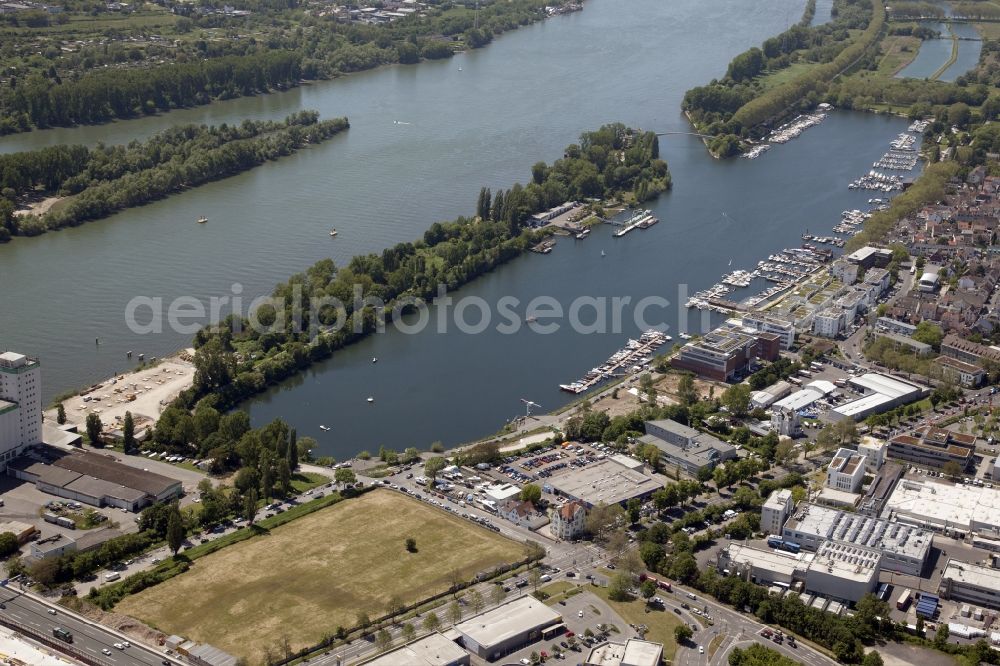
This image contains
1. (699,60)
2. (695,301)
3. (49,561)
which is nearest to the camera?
(49,561)

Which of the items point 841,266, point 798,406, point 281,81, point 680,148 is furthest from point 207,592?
point 281,81

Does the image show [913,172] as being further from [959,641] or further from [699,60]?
[959,641]

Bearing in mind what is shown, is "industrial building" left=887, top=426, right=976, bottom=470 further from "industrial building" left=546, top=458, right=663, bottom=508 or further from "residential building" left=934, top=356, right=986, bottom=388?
"industrial building" left=546, top=458, right=663, bottom=508

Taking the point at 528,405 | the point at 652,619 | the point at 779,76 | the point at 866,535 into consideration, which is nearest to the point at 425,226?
the point at 528,405

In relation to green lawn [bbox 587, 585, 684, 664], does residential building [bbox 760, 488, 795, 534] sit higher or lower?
higher

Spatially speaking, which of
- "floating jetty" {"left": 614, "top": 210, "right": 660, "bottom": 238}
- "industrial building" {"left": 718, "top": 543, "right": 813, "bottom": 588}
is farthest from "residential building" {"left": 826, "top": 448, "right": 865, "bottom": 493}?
"floating jetty" {"left": 614, "top": 210, "right": 660, "bottom": 238}

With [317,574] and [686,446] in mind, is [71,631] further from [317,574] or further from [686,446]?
[686,446]
